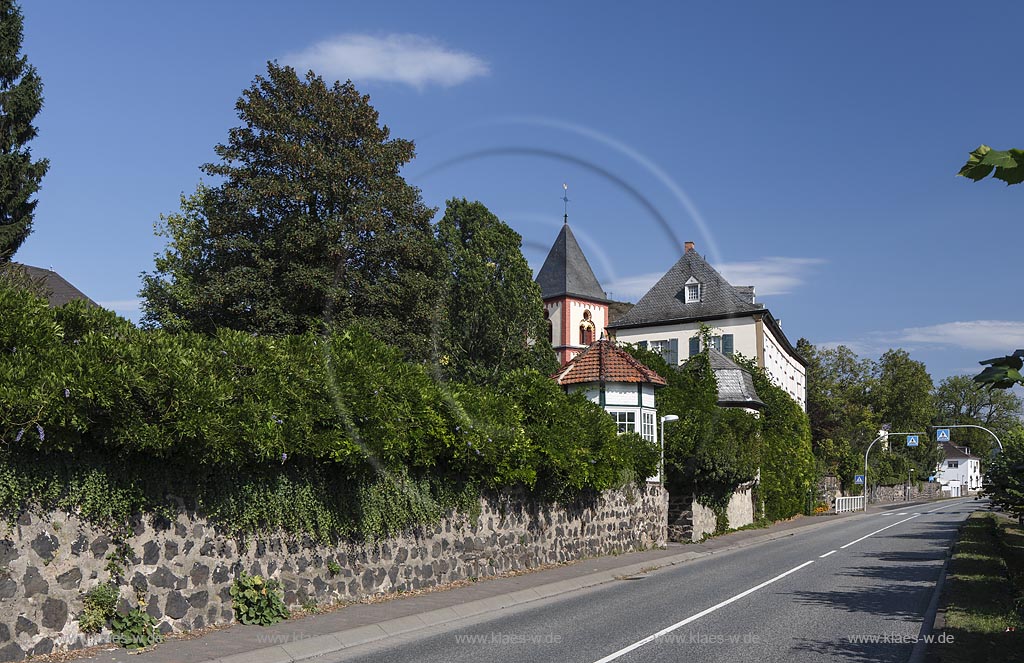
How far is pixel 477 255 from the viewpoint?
47.4m

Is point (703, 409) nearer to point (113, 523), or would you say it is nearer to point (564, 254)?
point (113, 523)

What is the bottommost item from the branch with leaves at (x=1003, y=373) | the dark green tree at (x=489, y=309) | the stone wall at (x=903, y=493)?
the stone wall at (x=903, y=493)

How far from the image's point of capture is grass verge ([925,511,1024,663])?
32.0ft

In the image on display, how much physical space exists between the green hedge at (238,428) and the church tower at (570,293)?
53964 millimetres

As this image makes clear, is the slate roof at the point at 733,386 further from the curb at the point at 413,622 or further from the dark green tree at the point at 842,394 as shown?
the dark green tree at the point at 842,394

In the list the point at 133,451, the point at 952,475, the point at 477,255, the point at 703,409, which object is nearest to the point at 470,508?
the point at 133,451

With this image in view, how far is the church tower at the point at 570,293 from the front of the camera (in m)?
71.7

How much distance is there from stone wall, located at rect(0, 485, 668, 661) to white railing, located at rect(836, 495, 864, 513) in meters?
48.0

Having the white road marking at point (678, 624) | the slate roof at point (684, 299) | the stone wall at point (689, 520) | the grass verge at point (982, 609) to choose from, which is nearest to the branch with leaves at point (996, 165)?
the grass verge at point (982, 609)

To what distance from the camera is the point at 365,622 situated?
12.5 meters

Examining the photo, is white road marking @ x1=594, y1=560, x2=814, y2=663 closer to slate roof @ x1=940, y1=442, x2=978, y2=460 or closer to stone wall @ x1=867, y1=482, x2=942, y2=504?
stone wall @ x1=867, y1=482, x2=942, y2=504

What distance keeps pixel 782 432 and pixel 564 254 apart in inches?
1178

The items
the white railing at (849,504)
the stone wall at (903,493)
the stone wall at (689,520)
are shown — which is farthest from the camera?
the stone wall at (903,493)

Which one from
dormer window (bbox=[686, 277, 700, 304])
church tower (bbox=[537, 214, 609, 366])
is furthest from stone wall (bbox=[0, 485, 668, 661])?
church tower (bbox=[537, 214, 609, 366])
